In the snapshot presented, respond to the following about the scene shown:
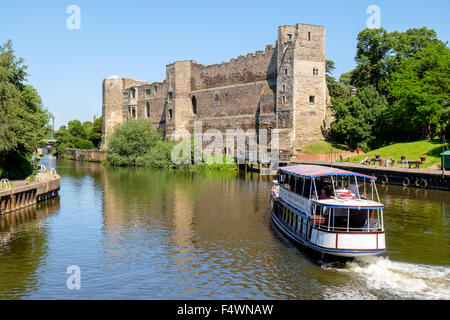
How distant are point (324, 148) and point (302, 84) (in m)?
8.33

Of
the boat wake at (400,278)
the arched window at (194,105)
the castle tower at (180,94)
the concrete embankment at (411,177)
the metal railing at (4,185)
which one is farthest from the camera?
the arched window at (194,105)

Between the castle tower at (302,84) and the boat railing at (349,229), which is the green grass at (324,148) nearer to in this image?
the castle tower at (302,84)

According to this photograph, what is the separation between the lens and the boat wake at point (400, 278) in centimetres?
1398

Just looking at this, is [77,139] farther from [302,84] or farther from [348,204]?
[348,204]

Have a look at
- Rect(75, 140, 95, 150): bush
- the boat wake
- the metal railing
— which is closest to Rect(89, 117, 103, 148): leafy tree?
Rect(75, 140, 95, 150): bush

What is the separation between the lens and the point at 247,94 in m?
67.8

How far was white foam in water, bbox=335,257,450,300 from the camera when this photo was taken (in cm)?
1406

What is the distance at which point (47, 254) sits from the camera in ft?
59.9

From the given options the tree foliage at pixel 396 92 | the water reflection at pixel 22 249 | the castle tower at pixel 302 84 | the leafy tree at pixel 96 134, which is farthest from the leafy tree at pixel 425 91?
the leafy tree at pixel 96 134

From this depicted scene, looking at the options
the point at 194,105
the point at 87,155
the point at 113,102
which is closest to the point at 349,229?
the point at 194,105

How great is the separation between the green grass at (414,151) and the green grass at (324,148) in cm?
252
